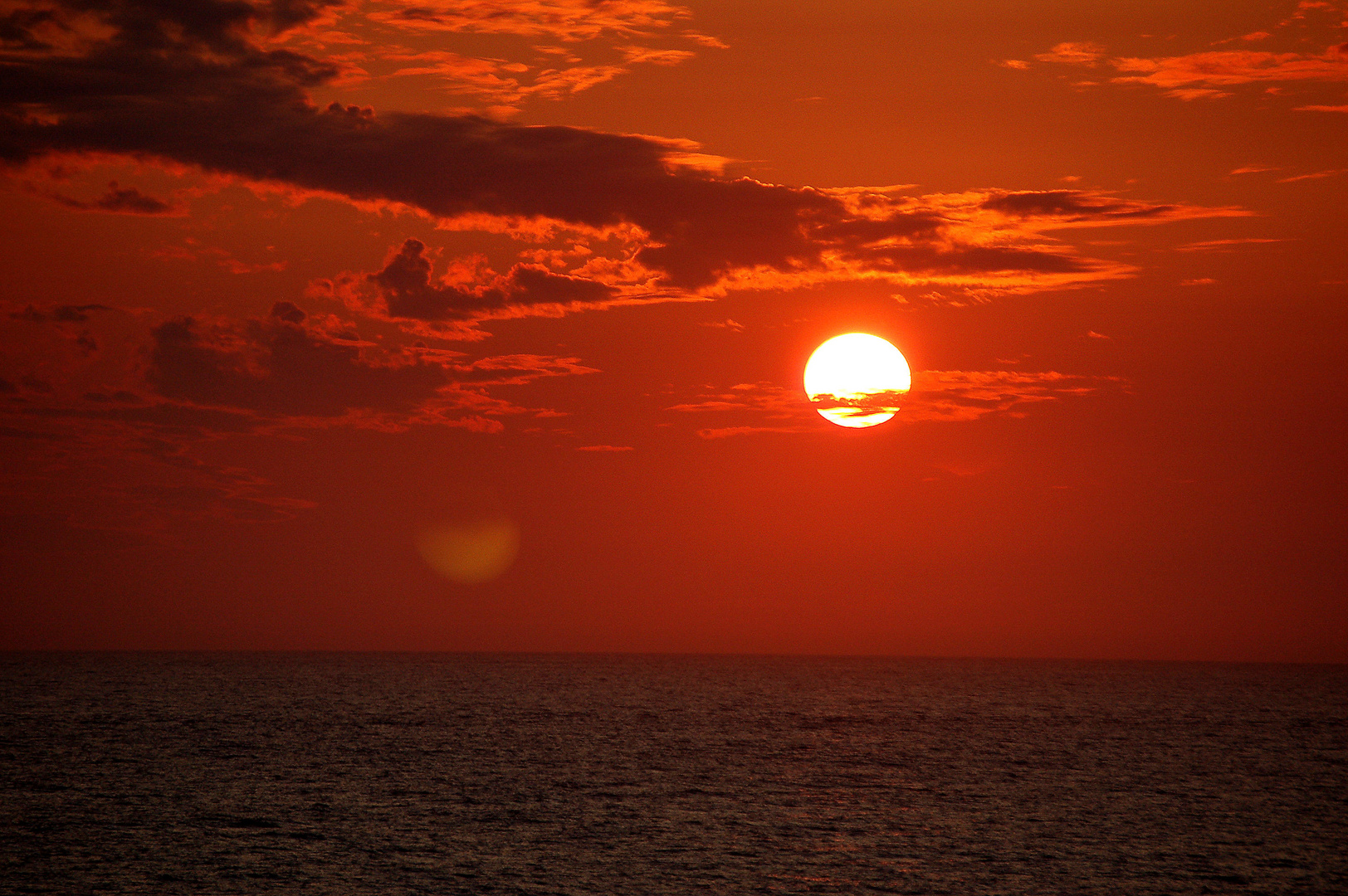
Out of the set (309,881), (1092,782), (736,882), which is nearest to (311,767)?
(309,881)

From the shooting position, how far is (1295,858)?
1754 inches

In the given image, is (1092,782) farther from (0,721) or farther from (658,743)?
(0,721)

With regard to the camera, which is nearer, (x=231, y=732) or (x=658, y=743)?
(x=658, y=743)

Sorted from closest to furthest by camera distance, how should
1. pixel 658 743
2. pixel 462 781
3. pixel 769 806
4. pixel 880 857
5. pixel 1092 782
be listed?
pixel 880 857 < pixel 769 806 < pixel 462 781 < pixel 1092 782 < pixel 658 743

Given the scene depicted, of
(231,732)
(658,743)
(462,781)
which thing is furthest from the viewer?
(231,732)

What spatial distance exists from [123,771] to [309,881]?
36.1 metres

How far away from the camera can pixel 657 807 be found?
5456 cm

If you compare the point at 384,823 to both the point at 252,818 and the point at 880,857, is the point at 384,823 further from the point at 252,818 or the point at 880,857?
the point at 880,857

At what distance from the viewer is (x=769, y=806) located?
55.3m

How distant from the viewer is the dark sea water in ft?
130

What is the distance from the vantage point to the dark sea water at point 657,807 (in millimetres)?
39719

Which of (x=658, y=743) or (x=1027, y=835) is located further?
(x=658, y=743)

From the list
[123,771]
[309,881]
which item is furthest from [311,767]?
[309,881]

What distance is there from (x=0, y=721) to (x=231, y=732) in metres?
29.5
